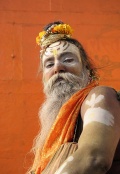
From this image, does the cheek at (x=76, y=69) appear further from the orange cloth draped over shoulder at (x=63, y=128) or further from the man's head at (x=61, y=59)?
the orange cloth draped over shoulder at (x=63, y=128)

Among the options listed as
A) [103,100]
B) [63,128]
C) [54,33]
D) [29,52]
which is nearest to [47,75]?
[54,33]

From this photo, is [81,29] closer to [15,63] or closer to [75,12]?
[75,12]

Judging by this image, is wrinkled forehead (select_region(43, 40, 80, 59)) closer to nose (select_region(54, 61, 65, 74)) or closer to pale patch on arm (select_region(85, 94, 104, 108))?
nose (select_region(54, 61, 65, 74))

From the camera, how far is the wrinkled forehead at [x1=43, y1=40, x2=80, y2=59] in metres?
2.05

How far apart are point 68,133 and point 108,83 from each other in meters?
1.72

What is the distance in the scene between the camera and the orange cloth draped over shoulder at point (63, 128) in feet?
4.91

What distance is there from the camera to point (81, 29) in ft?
10.9

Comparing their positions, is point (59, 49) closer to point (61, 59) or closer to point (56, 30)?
point (61, 59)

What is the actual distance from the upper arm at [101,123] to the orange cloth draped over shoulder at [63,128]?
53mm

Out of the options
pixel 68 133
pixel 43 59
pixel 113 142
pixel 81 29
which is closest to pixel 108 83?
pixel 81 29

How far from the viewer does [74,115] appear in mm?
1513

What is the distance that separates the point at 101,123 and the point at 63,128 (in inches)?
10.9

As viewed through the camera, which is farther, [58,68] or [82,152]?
[58,68]

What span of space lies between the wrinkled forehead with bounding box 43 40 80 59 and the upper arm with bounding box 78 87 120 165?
1.97 ft
